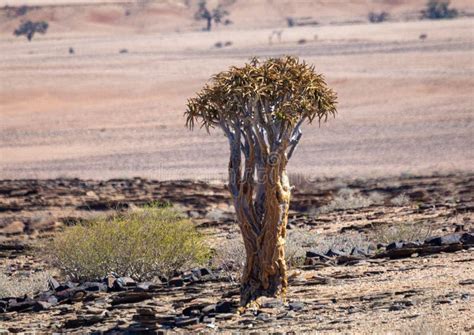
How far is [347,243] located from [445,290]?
5560 millimetres

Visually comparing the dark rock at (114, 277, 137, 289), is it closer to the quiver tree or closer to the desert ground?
the desert ground

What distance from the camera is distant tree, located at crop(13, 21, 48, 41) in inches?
3519

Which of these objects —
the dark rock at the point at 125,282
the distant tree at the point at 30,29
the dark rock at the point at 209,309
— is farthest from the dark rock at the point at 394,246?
the distant tree at the point at 30,29

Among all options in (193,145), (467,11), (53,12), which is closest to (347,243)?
(193,145)

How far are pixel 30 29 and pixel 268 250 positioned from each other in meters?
81.1

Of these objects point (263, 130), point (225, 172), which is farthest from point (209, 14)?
point (263, 130)

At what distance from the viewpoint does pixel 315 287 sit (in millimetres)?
12969

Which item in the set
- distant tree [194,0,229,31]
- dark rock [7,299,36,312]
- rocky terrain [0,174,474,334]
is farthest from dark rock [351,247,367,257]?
distant tree [194,0,229,31]

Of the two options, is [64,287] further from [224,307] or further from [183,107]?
Answer: [183,107]

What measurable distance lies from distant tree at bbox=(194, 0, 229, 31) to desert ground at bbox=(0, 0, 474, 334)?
15.3 m

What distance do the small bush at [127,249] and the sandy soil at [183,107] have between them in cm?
1450

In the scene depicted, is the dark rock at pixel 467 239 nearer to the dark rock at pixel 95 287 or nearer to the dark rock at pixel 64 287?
the dark rock at pixel 95 287

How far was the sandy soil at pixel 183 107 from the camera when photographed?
32906 mm

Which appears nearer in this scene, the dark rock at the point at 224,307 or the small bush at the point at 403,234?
the dark rock at the point at 224,307
